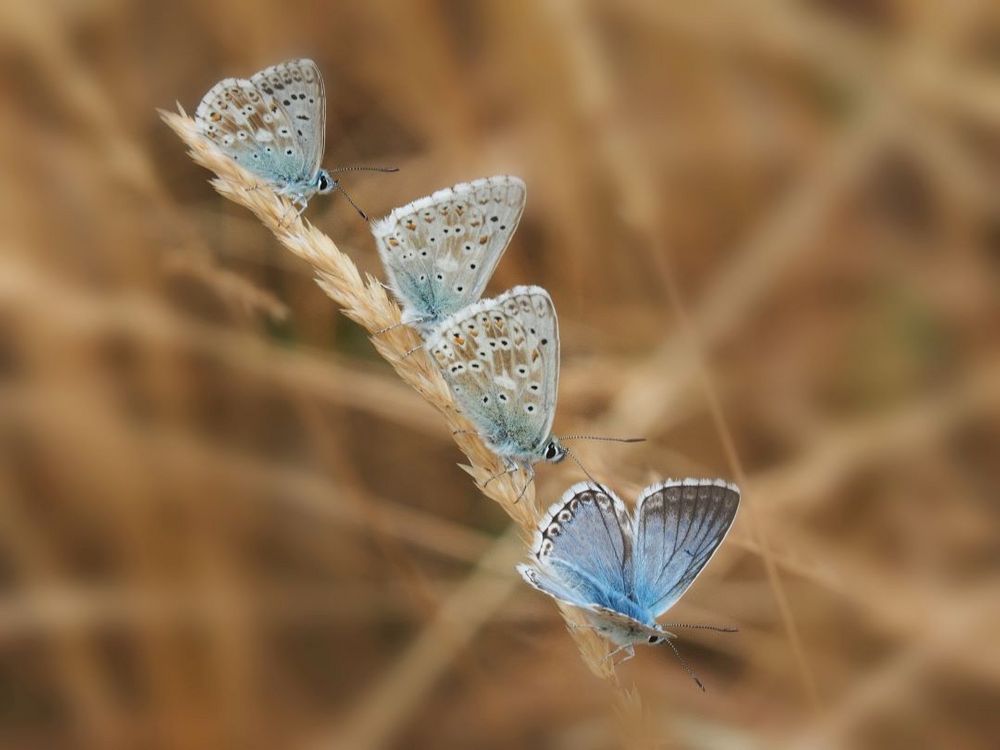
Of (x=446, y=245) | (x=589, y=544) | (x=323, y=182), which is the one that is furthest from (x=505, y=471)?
(x=323, y=182)

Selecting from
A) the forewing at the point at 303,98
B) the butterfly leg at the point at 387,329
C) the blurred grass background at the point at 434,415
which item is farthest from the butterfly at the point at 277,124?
the blurred grass background at the point at 434,415

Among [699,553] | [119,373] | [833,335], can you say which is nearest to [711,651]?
[833,335]

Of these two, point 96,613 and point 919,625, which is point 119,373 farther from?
point 919,625

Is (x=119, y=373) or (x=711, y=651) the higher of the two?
(x=119, y=373)

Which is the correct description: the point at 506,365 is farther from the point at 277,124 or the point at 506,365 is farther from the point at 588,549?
the point at 277,124

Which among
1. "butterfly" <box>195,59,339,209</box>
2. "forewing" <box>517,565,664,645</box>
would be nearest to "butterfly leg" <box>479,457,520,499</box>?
"forewing" <box>517,565,664,645</box>

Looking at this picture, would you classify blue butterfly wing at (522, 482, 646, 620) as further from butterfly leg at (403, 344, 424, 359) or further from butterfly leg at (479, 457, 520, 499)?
butterfly leg at (403, 344, 424, 359)
